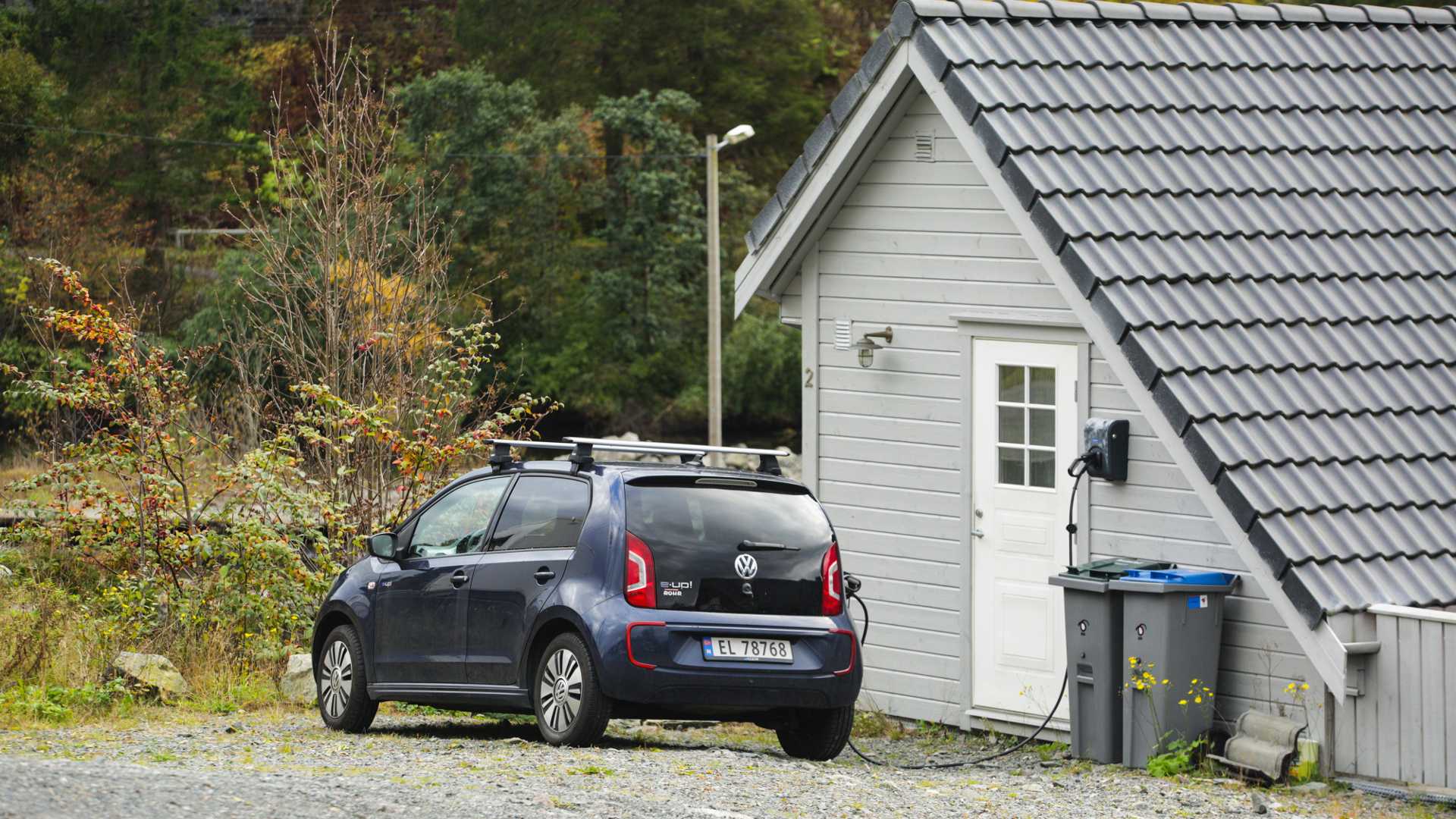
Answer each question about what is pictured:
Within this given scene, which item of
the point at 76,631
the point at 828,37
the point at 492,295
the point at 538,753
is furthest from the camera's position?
the point at 828,37

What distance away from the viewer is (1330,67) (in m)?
12.3

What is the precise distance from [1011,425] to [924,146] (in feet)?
6.41

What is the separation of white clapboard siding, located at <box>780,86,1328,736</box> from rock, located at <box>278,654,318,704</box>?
371 cm

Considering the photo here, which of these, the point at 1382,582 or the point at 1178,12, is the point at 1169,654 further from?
the point at 1178,12

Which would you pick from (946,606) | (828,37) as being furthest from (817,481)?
(828,37)

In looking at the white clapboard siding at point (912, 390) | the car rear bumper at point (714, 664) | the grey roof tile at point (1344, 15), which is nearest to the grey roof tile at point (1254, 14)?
the grey roof tile at point (1344, 15)

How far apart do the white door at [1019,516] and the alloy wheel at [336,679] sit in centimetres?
392

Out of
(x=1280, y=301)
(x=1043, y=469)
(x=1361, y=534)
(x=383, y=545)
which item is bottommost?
(x=383, y=545)

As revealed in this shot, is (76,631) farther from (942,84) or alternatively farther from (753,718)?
(942,84)

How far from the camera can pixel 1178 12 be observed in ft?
40.5

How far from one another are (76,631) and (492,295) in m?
37.4

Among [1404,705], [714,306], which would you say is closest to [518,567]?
[1404,705]

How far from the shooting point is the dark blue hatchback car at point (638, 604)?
9.06 metres

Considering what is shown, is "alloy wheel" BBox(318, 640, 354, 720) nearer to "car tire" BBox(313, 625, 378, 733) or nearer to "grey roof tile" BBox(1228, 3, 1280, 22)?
"car tire" BBox(313, 625, 378, 733)
